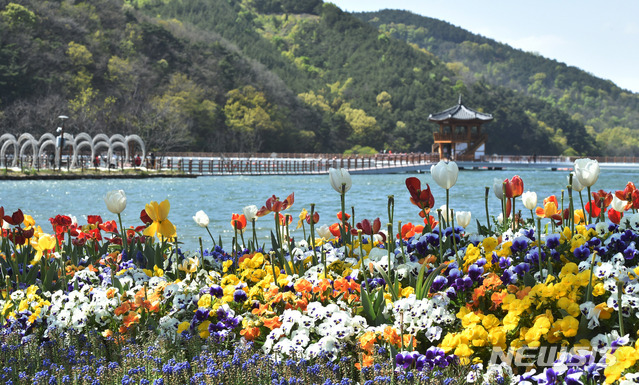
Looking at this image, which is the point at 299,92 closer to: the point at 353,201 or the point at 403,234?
the point at 353,201

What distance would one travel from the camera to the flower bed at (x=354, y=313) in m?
2.70

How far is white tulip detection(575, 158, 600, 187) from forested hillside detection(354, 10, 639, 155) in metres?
87.9

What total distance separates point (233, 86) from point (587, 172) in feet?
217

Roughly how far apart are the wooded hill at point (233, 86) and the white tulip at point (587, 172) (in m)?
47.8

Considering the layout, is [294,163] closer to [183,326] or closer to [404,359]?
[183,326]

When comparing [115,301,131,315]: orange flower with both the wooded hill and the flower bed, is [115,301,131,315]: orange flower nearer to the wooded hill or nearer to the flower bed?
the flower bed

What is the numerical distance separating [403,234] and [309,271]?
0.67 m

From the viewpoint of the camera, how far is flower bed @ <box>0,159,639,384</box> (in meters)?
2.70

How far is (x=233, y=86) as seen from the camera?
68.1 metres

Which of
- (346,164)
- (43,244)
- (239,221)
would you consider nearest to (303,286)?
(239,221)

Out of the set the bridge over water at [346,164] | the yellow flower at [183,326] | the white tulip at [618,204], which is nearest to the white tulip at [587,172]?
the white tulip at [618,204]

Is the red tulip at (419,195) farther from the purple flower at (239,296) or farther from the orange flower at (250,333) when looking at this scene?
the orange flower at (250,333)

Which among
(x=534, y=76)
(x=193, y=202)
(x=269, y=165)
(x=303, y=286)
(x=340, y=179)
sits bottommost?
(x=193, y=202)

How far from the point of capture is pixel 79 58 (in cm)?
5606
